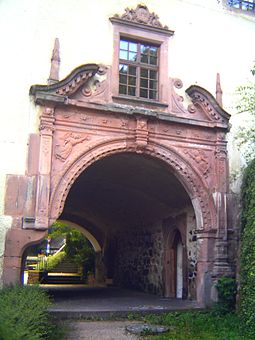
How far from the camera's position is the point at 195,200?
10.6m

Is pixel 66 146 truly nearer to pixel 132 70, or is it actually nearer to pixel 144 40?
pixel 132 70

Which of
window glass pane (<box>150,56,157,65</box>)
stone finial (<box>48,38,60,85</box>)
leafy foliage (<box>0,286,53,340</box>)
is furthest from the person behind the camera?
window glass pane (<box>150,56,157,65</box>)

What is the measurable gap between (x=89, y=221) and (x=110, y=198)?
14.5ft

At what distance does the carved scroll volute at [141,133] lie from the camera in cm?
1009

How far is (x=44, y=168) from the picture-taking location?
30.2 feet

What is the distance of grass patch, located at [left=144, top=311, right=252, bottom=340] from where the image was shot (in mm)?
7924

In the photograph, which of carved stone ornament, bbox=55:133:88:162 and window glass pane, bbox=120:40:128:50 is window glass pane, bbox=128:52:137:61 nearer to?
window glass pane, bbox=120:40:128:50

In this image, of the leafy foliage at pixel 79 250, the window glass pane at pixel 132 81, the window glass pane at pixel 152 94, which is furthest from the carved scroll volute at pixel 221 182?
the leafy foliage at pixel 79 250

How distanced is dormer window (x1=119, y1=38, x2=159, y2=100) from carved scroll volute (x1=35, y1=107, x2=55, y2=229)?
1.87 meters

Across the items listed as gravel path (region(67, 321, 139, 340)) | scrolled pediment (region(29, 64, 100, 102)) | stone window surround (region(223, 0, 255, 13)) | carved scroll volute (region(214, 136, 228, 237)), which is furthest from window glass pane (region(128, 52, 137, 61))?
gravel path (region(67, 321, 139, 340))

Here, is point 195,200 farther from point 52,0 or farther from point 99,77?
point 52,0

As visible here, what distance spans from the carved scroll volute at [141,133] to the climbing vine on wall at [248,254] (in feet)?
7.18

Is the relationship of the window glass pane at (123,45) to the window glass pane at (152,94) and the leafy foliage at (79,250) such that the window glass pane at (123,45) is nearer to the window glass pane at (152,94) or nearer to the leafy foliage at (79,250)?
the window glass pane at (152,94)

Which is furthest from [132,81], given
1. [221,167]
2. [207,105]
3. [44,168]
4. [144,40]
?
[44,168]
